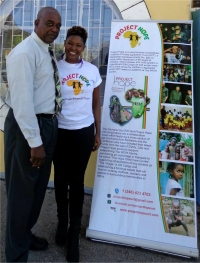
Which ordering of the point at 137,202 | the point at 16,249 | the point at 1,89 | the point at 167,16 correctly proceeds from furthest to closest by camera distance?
the point at 1,89, the point at 167,16, the point at 137,202, the point at 16,249

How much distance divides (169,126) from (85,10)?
1.96 metres

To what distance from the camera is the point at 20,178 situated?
2.09 metres

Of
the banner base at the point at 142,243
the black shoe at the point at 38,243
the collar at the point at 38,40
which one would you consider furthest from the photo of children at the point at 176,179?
the collar at the point at 38,40

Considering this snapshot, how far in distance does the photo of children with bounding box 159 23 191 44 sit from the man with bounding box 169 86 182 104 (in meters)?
0.46

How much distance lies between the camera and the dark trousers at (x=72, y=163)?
2.34 metres

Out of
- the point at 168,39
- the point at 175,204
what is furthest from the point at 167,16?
the point at 175,204

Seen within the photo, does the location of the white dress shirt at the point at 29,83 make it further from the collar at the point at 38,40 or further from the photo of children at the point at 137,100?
the photo of children at the point at 137,100

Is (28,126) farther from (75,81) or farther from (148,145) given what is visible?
(148,145)

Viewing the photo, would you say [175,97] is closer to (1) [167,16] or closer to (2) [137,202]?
(2) [137,202]

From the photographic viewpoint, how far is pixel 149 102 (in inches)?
104

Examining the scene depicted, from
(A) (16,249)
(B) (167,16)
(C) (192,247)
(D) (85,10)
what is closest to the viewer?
(A) (16,249)

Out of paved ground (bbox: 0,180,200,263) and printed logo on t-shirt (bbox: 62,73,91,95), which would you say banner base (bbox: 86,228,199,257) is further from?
printed logo on t-shirt (bbox: 62,73,91,95)

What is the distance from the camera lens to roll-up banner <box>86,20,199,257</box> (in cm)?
251

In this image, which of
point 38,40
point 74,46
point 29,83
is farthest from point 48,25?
point 29,83
